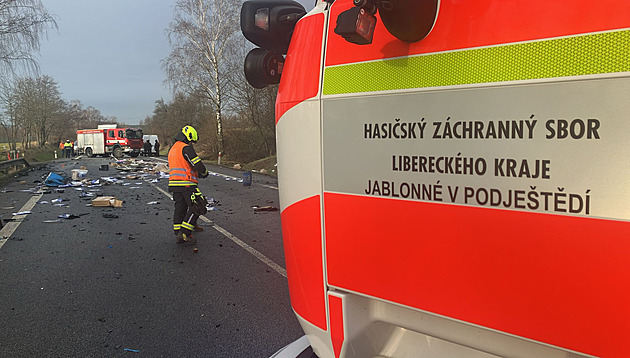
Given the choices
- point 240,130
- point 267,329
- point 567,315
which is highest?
point 240,130

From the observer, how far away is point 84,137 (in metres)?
45.8

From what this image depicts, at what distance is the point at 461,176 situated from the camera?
1.44m

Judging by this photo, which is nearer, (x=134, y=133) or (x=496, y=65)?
(x=496, y=65)

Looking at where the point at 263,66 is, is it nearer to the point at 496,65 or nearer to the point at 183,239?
the point at 496,65

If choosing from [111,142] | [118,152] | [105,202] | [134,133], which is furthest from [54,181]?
[111,142]

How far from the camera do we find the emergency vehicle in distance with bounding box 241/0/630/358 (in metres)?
1.18

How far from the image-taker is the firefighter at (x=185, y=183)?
21.6 feet

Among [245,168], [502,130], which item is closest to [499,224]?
[502,130]

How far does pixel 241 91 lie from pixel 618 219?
27.5m

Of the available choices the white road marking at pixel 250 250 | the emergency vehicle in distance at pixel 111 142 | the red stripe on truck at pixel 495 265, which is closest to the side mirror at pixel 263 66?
the red stripe on truck at pixel 495 265

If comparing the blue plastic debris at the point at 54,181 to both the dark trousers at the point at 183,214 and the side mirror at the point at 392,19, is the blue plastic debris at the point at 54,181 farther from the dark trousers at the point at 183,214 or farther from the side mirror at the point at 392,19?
the side mirror at the point at 392,19

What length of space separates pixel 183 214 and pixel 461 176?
5994 mm

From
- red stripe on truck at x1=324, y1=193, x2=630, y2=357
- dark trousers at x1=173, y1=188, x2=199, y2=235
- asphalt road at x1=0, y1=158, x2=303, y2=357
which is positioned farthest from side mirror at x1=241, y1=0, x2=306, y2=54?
dark trousers at x1=173, y1=188, x2=199, y2=235

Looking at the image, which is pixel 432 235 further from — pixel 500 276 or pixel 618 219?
pixel 618 219
